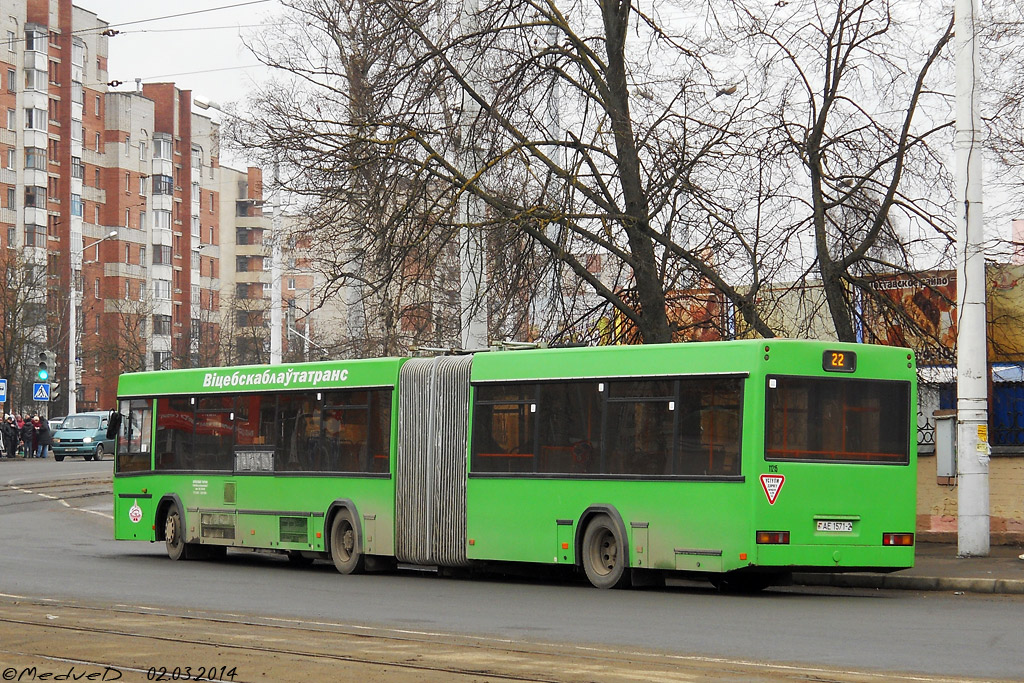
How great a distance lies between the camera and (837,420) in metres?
17.2

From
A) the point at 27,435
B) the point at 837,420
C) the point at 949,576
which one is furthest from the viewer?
the point at 27,435

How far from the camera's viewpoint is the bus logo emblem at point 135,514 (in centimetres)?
2512

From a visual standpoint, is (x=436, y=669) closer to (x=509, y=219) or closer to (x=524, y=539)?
(x=524, y=539)

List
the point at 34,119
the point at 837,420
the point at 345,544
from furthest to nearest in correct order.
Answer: the point at 34,119 < the point at 345,544 < the point at 837,420

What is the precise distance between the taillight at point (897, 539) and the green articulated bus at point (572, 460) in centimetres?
2

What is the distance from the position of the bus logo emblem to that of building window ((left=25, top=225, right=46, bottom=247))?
7733cm

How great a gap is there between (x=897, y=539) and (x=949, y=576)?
0.93m

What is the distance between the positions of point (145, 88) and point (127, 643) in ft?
355

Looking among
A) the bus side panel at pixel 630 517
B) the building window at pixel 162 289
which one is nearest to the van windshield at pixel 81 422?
the bus side panel at pixel 630 517

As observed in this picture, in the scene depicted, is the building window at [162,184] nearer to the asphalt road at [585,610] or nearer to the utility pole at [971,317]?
the asphalt road at [585,610]

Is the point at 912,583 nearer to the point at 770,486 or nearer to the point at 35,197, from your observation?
the point at 770,486

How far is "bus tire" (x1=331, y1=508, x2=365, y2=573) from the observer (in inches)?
838

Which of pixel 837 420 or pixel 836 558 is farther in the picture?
pixel 837 420

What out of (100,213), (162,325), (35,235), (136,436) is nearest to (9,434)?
(136,436)
